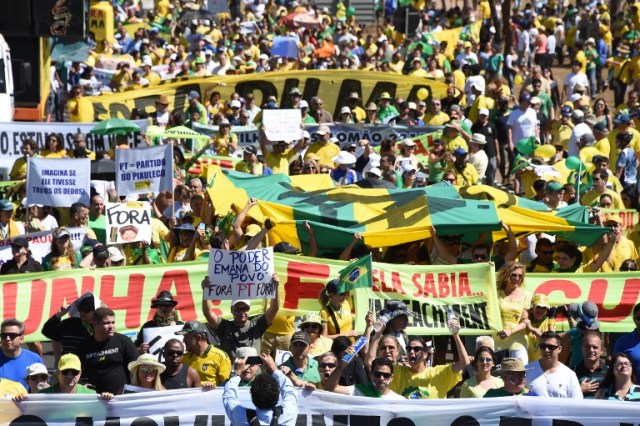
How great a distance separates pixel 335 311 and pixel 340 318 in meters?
0.06

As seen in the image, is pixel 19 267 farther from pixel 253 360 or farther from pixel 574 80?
pixel 574 80

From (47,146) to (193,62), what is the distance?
8.86 meters

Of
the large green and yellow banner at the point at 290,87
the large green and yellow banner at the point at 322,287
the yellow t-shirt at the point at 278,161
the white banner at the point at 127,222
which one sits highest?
the large green and yellow banner at the point at 322,287

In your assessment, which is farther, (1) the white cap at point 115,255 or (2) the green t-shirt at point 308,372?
(1) the white cap at point 115,255

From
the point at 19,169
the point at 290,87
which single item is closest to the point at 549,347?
the point at 19,169

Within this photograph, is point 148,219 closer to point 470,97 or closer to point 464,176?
point 464,176

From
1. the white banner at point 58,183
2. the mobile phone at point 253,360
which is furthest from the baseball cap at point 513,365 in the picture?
the white banner at point 58,183

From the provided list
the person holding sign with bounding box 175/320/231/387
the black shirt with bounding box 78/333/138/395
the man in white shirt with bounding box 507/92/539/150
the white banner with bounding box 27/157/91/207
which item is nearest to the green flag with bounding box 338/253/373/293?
the person holding sign with bounding box 175/320/231/387

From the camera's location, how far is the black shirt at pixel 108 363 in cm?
1099

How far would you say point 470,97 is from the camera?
80.7 ft

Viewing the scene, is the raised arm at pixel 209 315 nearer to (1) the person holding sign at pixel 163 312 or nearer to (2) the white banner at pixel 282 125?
(1) the person holding sign at pixel 163 312

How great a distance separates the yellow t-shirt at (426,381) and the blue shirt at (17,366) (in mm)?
2429

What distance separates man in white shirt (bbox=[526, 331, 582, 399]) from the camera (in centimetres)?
1070

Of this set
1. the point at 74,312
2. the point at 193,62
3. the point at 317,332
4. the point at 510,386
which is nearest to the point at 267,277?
the point at 317,332
